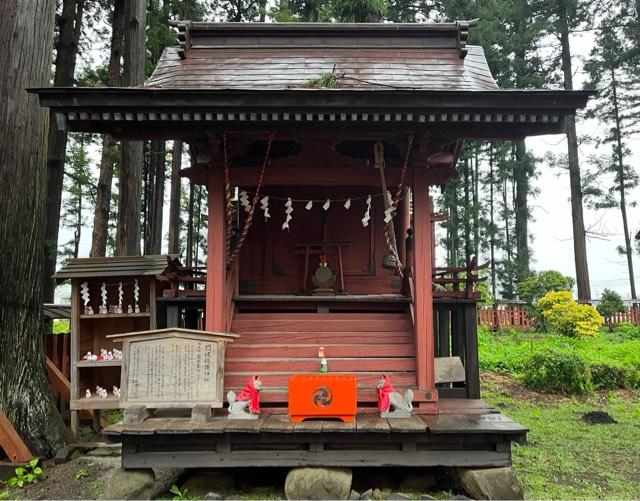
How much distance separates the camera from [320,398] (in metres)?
5.22

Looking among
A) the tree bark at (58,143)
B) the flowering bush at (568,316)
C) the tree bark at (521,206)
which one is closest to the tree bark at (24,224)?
the tree bark at (58,143)

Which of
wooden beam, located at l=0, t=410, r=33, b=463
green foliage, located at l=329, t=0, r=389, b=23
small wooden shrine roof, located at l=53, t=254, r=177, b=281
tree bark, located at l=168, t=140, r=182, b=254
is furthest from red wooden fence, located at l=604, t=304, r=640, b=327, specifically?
wooden beam, located at l=0, t=410, r=33, b=463

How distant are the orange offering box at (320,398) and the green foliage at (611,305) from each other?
19.2 meters

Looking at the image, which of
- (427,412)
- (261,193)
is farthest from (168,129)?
(427,412)

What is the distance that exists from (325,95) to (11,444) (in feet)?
18.7

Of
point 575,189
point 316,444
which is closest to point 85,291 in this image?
point 316,444

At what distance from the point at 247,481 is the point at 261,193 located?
15.6ft

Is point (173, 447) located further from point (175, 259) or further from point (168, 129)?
point (168, 129)

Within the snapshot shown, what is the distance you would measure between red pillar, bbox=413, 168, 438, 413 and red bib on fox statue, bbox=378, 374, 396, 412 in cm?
68

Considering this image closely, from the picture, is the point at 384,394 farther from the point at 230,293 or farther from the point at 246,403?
the point at 230,293

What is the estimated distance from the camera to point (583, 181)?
26.2 m

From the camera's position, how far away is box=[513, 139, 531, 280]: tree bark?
28.7m

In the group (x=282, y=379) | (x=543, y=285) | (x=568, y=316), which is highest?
(x=543, y=285)

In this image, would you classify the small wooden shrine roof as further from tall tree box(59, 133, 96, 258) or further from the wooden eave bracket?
tall tree box(59, 133, 96, 258)
